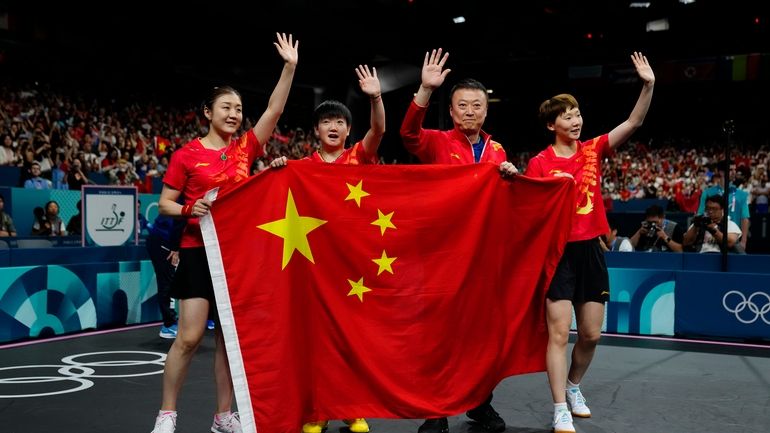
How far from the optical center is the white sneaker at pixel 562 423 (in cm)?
373

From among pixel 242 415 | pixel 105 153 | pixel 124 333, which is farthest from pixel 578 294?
pixel 105 153

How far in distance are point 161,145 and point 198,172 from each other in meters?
12.7

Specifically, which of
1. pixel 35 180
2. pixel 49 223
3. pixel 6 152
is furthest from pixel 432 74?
pixel 6 152

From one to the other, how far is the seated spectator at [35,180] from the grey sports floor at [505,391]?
4456mm

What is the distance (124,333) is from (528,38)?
47.0 ft

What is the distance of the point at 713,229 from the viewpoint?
7.76m

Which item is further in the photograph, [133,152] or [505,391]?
[133,152]

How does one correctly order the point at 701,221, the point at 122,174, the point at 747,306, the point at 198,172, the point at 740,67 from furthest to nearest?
1. the point at 740,67
2. the point at 122,174
3. the point at 701,221
4. the point at 747,306
5. the point at 198,172

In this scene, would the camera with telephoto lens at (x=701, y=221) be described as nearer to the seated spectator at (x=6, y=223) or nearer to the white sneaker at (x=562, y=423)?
the white sneaker at (x=562, y=423)

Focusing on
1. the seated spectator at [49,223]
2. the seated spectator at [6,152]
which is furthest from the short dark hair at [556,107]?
the seated spectator at [6,152]

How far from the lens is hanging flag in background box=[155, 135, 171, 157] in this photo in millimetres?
15170

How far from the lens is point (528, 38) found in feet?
60.8

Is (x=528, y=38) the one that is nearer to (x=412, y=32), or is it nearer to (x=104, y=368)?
(x=412, y=32)

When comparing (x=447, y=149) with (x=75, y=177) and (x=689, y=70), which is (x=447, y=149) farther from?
(x=689, y=70)
